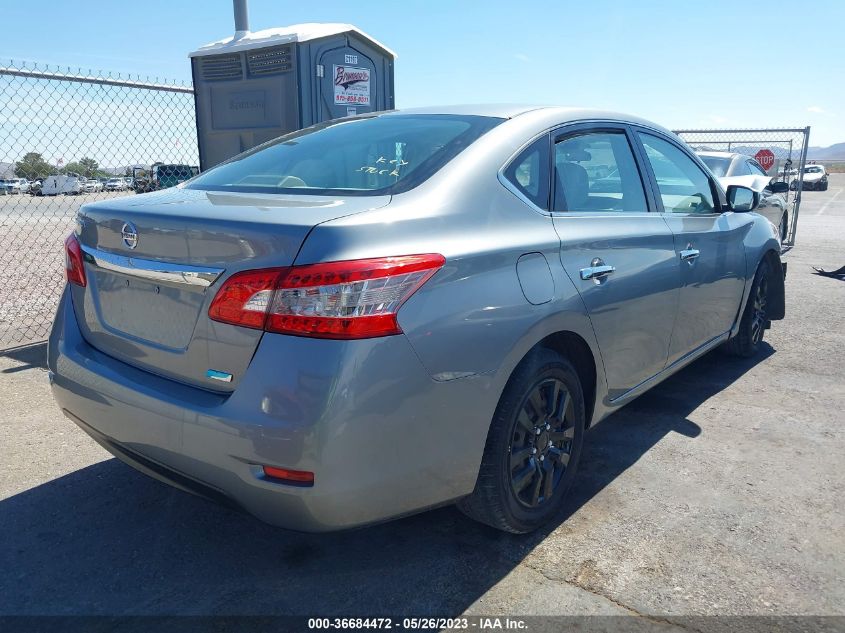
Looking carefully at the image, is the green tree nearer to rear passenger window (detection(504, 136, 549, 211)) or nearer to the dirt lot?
the dirt lot

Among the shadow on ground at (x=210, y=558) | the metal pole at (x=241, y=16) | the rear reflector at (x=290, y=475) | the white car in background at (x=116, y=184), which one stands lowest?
the shadow on ground at (x=210, y=558)

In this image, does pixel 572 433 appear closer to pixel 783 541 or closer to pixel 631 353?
pixel 631 353

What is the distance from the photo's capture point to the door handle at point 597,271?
2.87 meters

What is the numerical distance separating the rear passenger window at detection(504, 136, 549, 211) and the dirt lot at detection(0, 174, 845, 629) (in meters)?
1.34

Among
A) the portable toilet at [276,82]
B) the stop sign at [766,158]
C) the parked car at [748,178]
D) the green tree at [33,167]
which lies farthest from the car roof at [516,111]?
the stop sign at [766,158]

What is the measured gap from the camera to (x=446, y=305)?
224 cm

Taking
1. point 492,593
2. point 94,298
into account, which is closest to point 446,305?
point 492,593

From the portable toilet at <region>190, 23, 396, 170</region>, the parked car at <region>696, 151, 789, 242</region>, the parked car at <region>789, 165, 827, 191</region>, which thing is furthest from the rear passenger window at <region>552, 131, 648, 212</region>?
the parked car at <region>789, 165, 827, 191</region>

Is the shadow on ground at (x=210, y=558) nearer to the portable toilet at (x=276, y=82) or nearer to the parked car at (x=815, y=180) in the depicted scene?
the portable toilet at (x=276, y=82)

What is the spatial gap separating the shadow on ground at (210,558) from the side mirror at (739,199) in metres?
2.04

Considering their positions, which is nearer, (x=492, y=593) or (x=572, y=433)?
(x=492, y=593)

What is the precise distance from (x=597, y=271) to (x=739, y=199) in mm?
2007

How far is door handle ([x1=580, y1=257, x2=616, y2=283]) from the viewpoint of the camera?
9.41ft

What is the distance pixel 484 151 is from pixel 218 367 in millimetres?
1255
